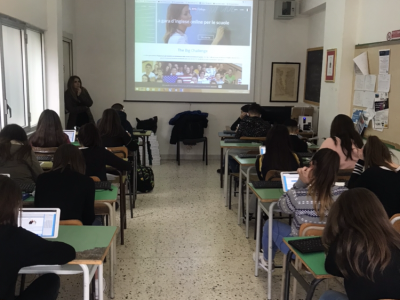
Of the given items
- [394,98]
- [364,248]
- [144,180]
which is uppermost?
[394,98]

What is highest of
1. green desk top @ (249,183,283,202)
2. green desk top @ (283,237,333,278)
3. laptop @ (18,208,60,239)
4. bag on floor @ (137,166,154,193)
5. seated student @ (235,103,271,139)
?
seated student @ (235,103,271,139)

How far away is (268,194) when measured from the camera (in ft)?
9.64

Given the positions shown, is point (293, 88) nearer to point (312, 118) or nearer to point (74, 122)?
point (312, 118)

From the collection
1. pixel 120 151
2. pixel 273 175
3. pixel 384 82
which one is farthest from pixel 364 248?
pixel 384 82

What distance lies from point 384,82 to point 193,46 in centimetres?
375

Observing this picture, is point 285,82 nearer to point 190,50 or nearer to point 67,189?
point 190,50

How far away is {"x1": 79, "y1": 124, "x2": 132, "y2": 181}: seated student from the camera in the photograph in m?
3.47

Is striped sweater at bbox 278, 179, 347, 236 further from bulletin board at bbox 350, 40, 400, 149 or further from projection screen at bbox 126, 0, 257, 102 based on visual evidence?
projection screen at bbox 126, 0, 257, 102

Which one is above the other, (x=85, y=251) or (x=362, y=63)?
(x=362, y=63)

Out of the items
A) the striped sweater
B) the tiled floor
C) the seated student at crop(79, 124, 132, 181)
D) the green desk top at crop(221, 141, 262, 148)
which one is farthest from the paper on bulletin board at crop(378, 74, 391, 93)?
the seated student at crop(79, 124, 132, 181)

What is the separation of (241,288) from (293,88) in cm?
543

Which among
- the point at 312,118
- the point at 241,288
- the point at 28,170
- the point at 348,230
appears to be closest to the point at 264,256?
the point at 241,288

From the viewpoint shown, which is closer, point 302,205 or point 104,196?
point 302,205

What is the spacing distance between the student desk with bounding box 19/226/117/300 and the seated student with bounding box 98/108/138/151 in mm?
2312
